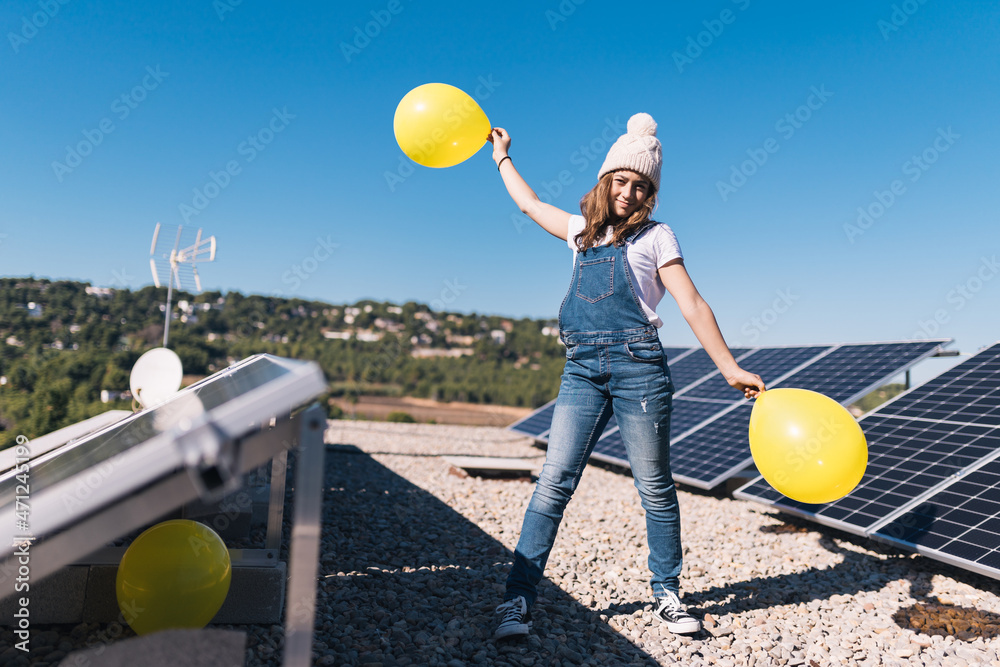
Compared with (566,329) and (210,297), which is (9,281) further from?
(566,329)

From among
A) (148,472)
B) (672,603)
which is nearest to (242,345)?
(672,603)

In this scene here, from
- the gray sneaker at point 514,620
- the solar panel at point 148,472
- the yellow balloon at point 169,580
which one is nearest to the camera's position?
the solar panel at point 148,472

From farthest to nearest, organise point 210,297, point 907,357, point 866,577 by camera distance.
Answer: point 210,297 < point 907,357 < point 866,577

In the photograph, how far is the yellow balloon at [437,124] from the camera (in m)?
3.17

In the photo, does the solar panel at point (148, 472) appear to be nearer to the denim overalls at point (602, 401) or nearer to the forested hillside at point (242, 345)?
the denim overalls at point (602, 401)

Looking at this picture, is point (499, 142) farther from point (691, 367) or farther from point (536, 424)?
point (536, 424)

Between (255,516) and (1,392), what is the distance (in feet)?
30.4

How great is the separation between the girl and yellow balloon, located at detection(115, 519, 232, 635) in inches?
49.0

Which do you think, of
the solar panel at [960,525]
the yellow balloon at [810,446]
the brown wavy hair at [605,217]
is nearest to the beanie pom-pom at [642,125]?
the brown wavy hair at [605,217]

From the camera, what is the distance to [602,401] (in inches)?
115

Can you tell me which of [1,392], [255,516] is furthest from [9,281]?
[255,516]

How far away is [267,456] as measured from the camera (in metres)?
1.28

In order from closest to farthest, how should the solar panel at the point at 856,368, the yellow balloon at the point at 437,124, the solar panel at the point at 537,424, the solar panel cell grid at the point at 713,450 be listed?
1. the yellow balloon at the point at 437,124
2. the solar panel cell grid at the point at 713,450
3. the solar panel at the point at 856,368
4. the solar panel at the point at 537,424

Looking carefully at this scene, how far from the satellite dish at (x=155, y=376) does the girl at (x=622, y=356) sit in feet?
11.9
